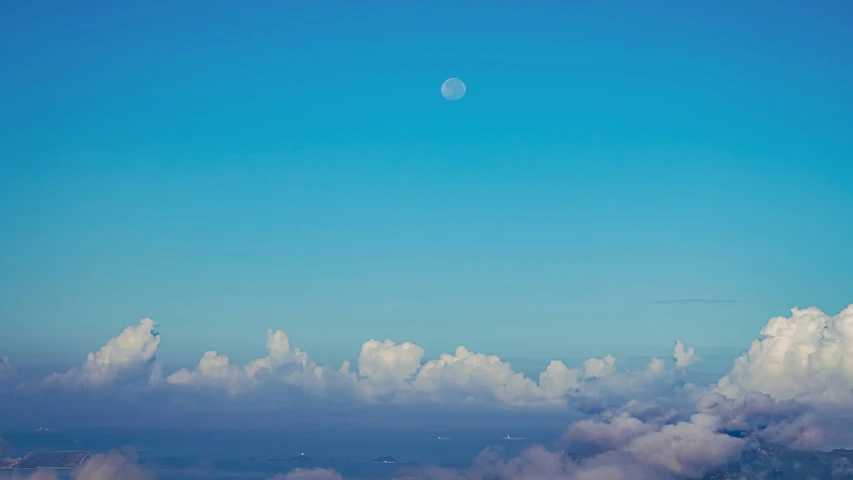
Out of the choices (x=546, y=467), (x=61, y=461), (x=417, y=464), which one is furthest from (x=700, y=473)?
(x=61, y=461)

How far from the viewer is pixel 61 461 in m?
135

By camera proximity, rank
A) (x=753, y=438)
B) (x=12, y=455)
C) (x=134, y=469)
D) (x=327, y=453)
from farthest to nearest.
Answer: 1. (x=327, y=453)
2. (x=753, y=438)
3. (x=12, y=455)
4. (x=134, y=469)

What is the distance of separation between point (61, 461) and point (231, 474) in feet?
109

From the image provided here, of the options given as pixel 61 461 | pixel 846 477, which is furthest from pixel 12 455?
pixel 846 477

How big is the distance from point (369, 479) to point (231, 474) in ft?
96.7

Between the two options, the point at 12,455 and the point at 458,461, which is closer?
the point at 12,455

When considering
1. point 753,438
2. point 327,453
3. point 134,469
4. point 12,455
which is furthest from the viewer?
point 327,453

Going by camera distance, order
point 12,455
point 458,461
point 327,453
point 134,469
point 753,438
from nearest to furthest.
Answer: point 134,469 → point 12,455 → point 753,438 → point 458,461 → point 327,453

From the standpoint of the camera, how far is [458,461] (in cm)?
16162

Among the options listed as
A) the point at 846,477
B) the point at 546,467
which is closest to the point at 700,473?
the point at 846,477

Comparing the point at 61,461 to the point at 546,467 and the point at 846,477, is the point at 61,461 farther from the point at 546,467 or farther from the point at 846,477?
the point at 846,477

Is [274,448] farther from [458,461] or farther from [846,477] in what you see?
[846,477]

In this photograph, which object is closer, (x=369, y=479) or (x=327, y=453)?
(x=369, y=479)

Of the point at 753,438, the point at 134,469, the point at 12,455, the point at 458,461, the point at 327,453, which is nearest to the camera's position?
the point at 134,469
